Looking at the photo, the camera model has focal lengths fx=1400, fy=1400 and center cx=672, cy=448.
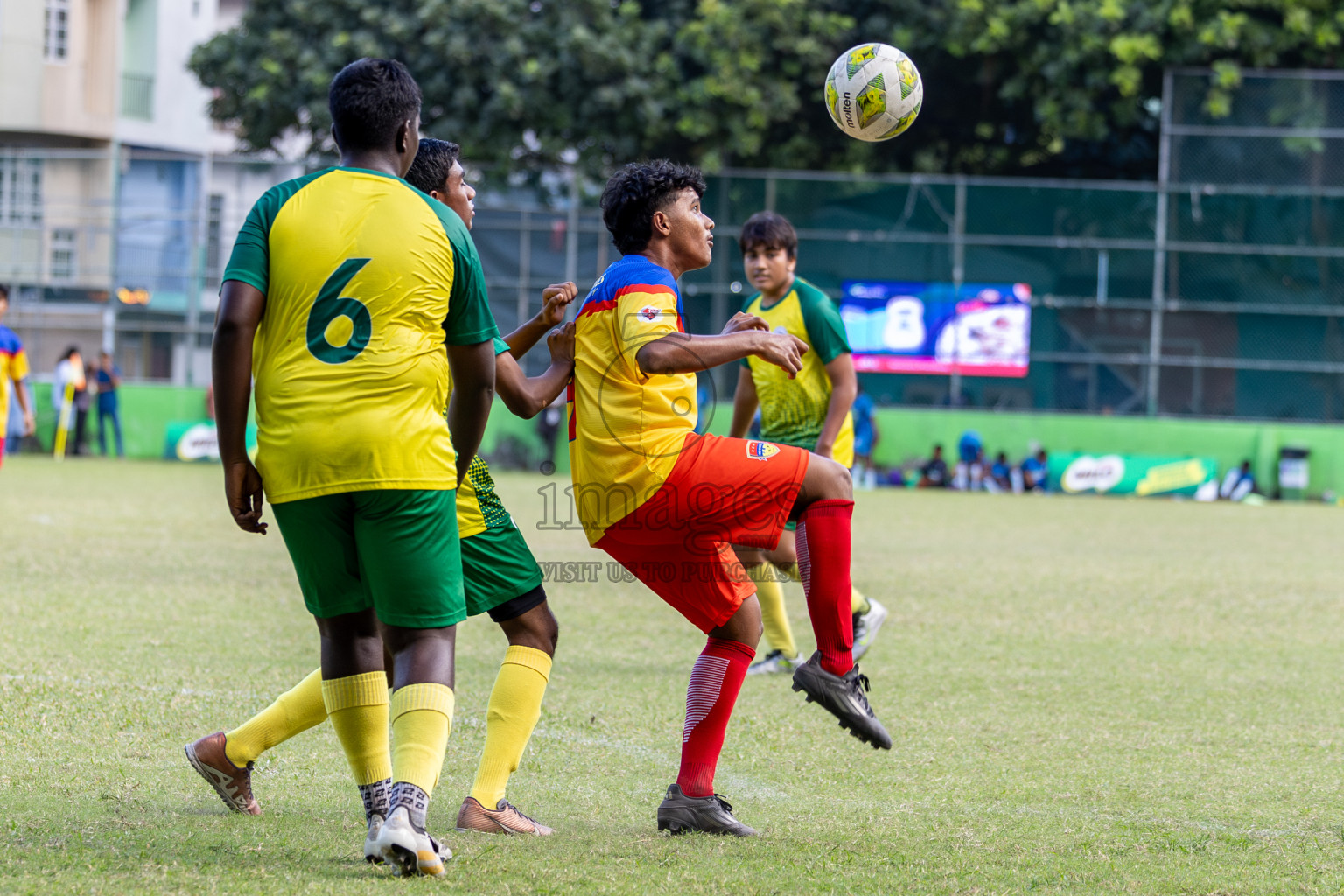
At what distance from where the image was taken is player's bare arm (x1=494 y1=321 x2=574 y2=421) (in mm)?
4078

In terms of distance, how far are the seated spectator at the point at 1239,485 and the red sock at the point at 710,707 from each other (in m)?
20.2

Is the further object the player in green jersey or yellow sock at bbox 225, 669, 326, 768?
yellow sock at bbox 225, 669, 326, 768

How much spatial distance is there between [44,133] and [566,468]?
70.7 feet

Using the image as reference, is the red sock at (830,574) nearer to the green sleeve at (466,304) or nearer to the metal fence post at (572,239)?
the green sleeve at (466,304)

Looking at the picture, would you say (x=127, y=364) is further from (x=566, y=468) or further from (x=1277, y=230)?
(x=1277, y=230)

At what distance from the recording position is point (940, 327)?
78.5ft

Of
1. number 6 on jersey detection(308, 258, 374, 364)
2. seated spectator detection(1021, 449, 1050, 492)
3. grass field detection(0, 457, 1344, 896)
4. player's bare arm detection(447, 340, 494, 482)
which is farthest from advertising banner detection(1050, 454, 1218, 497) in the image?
number 6 on jersey detection(308, 258, 374, 364)

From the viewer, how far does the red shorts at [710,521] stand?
13.1ft

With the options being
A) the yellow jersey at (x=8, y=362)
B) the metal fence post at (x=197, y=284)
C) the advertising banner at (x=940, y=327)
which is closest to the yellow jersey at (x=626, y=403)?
the yellow jersey at (x=8, y=362)

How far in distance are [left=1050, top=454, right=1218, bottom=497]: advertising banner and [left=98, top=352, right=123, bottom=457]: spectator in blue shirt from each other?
16420 millimetres

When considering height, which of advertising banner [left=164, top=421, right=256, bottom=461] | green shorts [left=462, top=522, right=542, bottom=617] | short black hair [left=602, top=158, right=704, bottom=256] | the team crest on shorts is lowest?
advertising banner [left=164, top=421, right=256, bottom=461]

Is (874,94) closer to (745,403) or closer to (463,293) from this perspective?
(745,403)

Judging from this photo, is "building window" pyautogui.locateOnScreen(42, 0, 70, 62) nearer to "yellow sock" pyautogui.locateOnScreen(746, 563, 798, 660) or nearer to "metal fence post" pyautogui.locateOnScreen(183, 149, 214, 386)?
"metal fence post" pyautogui.locateOnScreen(183, 149, 214, 386)

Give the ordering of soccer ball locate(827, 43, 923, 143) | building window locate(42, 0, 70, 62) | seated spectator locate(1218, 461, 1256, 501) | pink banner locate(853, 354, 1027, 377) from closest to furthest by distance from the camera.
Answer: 1. soccer ball locate(827, 43, 923, 143)
2. seated spectator locate(1218, 461, 1256, 501)
3. pink banner locate(853, 354, 1027, 377)
4. building window locate(42, 0, 70, 62)
